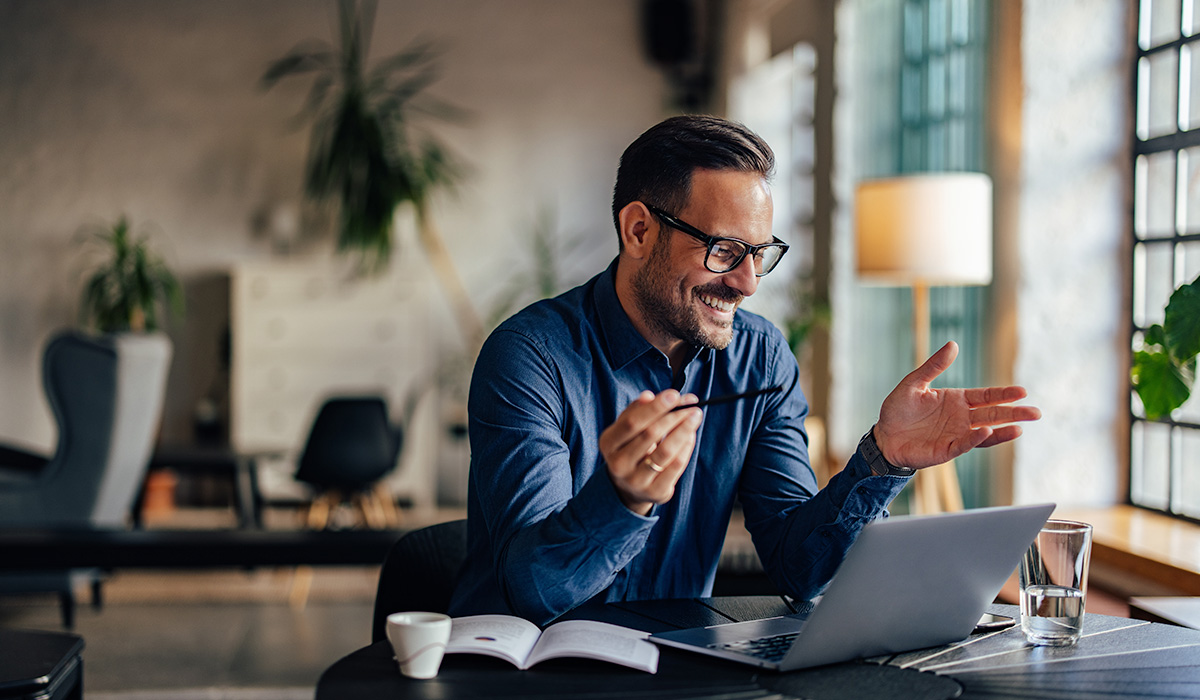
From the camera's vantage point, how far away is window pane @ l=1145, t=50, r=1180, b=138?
2.62 metres

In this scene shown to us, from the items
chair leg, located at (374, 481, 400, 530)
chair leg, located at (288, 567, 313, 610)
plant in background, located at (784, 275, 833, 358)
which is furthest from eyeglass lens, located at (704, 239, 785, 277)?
chair leg, located at (374, 481, 400, 530)

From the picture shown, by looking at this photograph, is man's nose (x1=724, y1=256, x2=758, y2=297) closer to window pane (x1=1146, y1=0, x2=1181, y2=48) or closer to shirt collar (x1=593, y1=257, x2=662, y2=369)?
shirt collar (x1=593, y1=257, x2=662, y2=369)

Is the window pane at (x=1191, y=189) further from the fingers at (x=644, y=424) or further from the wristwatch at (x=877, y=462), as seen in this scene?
the fingers at (x=644, y=424)

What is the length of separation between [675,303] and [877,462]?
353 mm

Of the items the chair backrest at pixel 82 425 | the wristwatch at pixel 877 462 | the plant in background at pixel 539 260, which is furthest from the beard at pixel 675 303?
the plant in background at pixel 539 260

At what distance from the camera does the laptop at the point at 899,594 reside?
0.95 m

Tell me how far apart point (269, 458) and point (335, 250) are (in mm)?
2137

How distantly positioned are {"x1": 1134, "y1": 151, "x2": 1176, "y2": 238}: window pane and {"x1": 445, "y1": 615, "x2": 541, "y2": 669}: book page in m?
2.27

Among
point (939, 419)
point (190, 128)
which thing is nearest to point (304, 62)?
point (190, 128)

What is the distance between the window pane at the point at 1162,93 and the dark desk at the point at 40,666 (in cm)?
274

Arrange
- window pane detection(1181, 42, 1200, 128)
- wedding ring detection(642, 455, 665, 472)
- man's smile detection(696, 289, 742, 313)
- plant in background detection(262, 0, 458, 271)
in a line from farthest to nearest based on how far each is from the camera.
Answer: plant in background detection(262, 0, 458, 271), window pane detection(1181, 42, 1200, 128), man's smile detection(696, 289, 742, 313), wedding ring detection(642, 455, 665, 472)

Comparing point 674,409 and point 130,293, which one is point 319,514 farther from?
point 674,409

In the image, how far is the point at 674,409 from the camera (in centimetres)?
107

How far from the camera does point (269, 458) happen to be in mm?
4496
